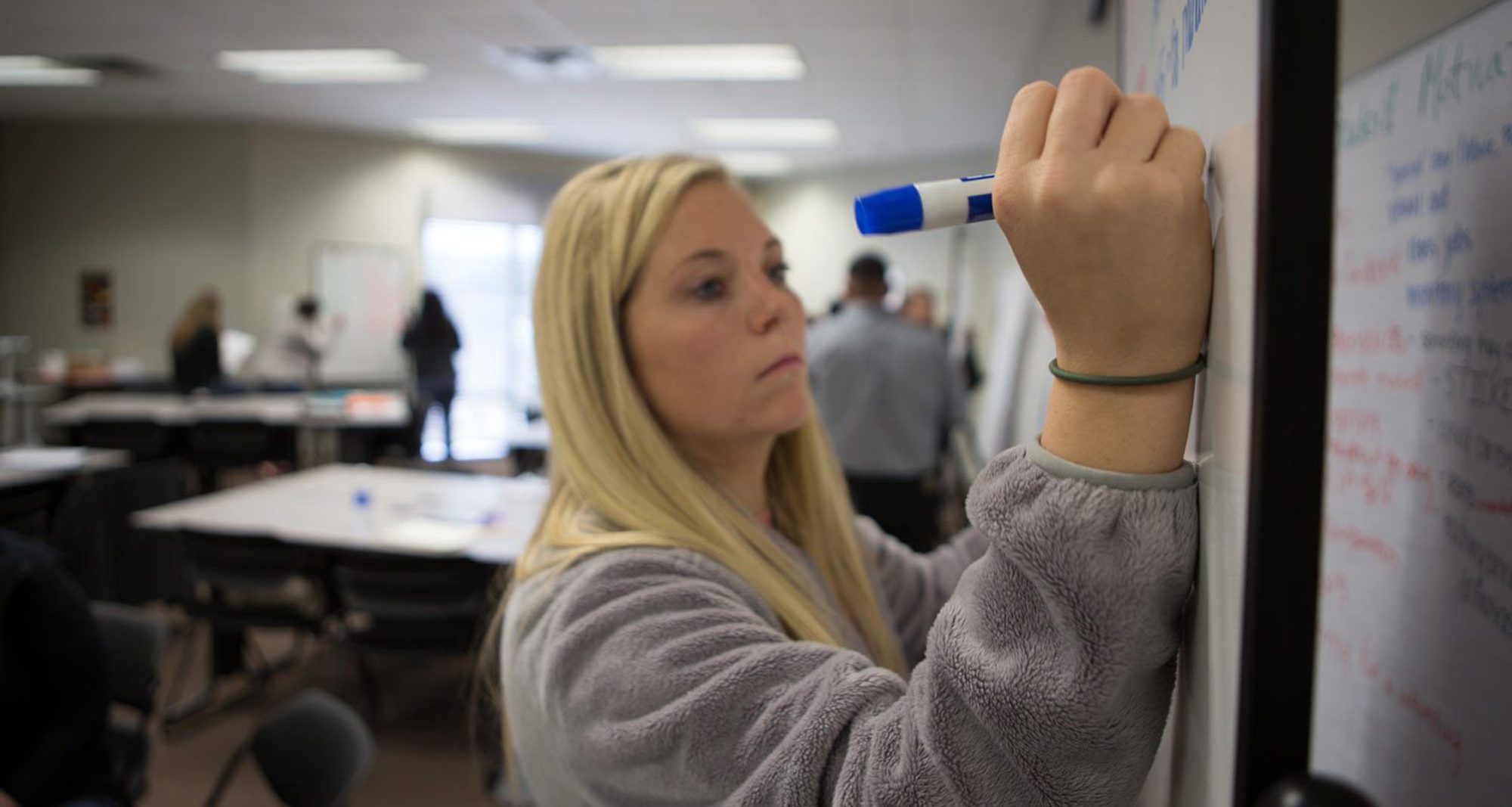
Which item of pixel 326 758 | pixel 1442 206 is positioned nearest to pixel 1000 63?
pixel 1442 206

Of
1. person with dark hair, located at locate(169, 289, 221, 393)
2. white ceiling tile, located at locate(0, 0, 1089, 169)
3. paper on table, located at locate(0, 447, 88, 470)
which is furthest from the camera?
person with dark hair, located at locate(169, 289, 221, 393)

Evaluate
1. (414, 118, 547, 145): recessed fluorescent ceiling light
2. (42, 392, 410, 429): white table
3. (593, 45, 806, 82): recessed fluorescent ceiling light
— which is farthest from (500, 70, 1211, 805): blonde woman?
(414, 118, 547, 145): recessed fluorescent ceiling light

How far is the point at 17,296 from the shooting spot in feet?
27.5

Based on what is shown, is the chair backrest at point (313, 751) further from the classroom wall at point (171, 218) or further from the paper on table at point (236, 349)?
the classroom wall at point (171, 218)

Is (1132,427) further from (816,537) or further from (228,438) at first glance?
(228,438)

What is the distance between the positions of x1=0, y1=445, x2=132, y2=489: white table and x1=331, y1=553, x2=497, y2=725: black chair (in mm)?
1919

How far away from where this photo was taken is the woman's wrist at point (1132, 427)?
36 cm

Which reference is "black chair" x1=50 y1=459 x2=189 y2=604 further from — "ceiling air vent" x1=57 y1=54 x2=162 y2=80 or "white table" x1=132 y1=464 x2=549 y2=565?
"ceiling air vent" x1=57 y1=54 x2=162 y2=80

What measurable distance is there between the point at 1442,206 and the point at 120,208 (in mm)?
10546

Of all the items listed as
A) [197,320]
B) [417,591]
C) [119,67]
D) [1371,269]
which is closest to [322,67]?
[119,67]

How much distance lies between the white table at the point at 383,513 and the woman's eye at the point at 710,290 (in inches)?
76.1

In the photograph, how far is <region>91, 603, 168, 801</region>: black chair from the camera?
78.5 inches

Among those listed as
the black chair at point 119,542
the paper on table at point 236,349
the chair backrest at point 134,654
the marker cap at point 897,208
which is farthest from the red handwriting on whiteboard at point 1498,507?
the paper on table at point 236,349

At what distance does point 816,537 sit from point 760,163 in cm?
937
